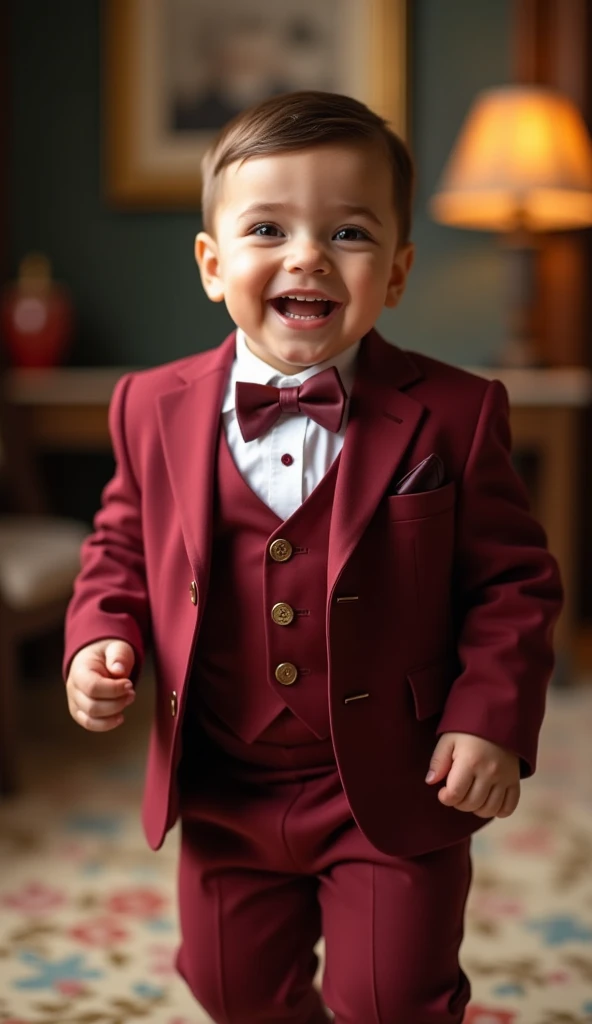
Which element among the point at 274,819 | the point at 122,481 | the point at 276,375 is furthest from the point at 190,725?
the point at 276,375

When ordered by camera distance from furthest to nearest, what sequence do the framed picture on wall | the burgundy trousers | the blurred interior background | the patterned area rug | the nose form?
the framed picture on wall < the blurred interior background < the patterned area rug < the burgundy trousers < the nose

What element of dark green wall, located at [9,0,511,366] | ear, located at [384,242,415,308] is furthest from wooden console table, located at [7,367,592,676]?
→ ear, located at [384,242,415,308]

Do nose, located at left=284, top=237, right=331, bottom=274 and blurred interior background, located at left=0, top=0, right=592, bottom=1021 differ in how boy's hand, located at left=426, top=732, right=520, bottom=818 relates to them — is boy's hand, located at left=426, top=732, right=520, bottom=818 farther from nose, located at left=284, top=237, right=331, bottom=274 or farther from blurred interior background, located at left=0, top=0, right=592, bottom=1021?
blurred interior background, located at left=0, top=0, right=592, bottom=1021

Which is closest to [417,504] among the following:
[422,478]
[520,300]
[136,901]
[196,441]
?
[422,478]

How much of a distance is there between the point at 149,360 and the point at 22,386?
53cm

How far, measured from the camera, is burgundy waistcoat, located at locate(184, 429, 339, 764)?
115 cm

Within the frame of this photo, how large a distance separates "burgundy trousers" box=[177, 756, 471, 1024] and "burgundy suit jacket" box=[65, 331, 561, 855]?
0.07 meters

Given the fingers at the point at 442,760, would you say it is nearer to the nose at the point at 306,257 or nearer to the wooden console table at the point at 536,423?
the nose at the point at 306,257

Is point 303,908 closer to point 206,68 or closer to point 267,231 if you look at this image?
point 267,231

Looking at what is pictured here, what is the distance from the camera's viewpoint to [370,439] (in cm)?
115

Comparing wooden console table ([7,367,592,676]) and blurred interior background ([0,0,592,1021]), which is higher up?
blurred interior background ([0,0,592,1021])

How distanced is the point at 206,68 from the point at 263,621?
278cm

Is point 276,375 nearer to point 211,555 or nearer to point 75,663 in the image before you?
point 211,555

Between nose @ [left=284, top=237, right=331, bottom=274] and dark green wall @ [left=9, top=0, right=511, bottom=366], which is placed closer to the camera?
nose @ [left=284, top=237, right=331, bottom=274]
